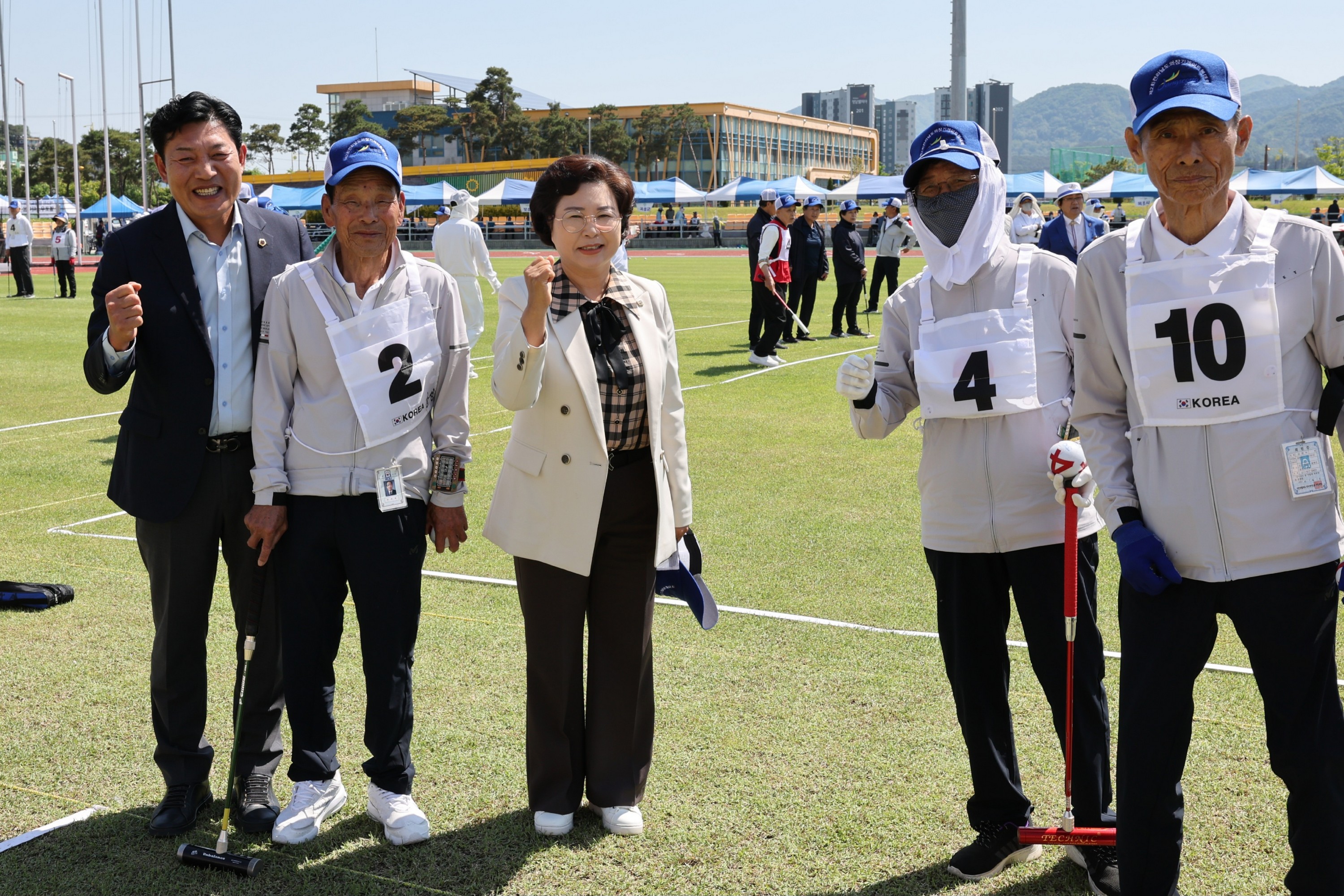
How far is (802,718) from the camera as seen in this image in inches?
A: 183

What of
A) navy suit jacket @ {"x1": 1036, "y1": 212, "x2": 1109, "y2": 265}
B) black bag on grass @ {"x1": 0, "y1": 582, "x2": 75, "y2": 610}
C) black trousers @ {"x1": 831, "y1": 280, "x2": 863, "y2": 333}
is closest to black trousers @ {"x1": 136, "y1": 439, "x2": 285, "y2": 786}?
black bag on grass @ {"x1": 0, "y1": 582, "x2": 75, "y2": 610}

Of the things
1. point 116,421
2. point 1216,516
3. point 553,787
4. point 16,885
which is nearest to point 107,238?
point 16,885

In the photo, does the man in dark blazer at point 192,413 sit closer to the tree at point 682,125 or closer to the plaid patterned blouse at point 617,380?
the plaid patterned blouse at point 617,380

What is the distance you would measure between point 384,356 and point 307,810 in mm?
1499

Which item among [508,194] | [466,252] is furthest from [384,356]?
[508,194]

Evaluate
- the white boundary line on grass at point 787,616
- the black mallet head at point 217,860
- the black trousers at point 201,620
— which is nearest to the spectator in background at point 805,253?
the white boundary line on grass at point 787,616

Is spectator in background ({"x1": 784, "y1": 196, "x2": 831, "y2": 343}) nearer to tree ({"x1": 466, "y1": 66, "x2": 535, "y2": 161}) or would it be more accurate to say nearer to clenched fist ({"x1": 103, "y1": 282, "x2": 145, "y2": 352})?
clenched fist ({"x1": 103, "y1": 282, "x2": 145, "y2": 352})

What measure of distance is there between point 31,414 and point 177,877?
10349 millimetres

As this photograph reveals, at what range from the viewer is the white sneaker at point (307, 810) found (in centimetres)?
377

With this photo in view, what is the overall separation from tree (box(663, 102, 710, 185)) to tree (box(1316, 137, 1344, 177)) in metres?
58.9

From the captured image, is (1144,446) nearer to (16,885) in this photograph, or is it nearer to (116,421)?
(16,885)

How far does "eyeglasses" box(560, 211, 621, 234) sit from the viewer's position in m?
3.64

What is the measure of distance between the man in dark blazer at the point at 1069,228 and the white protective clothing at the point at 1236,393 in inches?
515

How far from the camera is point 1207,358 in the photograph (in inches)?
109
